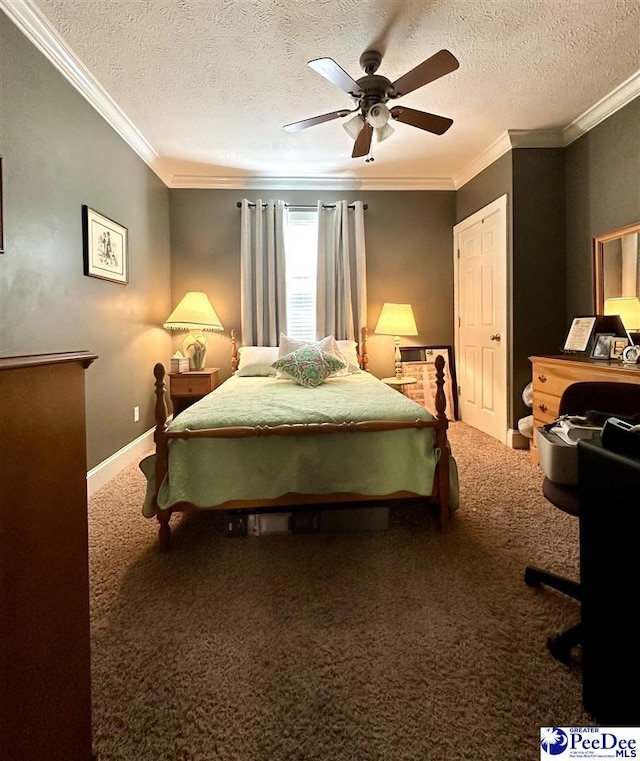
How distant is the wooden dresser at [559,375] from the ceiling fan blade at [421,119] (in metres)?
1.72

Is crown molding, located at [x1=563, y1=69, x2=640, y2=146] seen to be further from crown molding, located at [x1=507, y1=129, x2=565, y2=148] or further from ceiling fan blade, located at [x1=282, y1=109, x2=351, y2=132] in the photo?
ceiling fan blade, located at [x1=282, y1=109, x2=351, y2=132]

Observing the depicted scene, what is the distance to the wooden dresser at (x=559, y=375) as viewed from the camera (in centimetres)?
228

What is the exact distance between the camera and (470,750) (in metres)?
0.98

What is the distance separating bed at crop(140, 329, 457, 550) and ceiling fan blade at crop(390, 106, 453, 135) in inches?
67.9

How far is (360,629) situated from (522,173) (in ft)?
12.2

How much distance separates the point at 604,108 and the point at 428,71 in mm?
1810

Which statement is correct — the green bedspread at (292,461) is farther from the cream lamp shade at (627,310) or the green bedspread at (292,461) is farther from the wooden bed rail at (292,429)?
the cream lamp shade at (627,310)

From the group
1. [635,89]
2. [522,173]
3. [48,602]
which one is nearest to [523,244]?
[522,173]

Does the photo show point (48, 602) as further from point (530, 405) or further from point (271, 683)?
point (530, 405)

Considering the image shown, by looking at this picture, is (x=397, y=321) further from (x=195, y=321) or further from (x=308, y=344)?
(x=195, y=321)

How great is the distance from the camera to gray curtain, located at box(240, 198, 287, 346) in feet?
14.1

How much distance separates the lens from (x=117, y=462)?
3.08 meters

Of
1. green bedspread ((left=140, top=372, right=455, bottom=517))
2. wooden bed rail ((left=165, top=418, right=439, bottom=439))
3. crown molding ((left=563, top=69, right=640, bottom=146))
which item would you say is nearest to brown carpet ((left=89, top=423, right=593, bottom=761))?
green bedspread ((left=140, top=372, right=455, bottom=517))

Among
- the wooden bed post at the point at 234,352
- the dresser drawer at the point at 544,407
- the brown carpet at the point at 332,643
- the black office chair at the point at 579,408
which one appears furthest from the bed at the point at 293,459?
the wooden bed post at the point at 234,352
